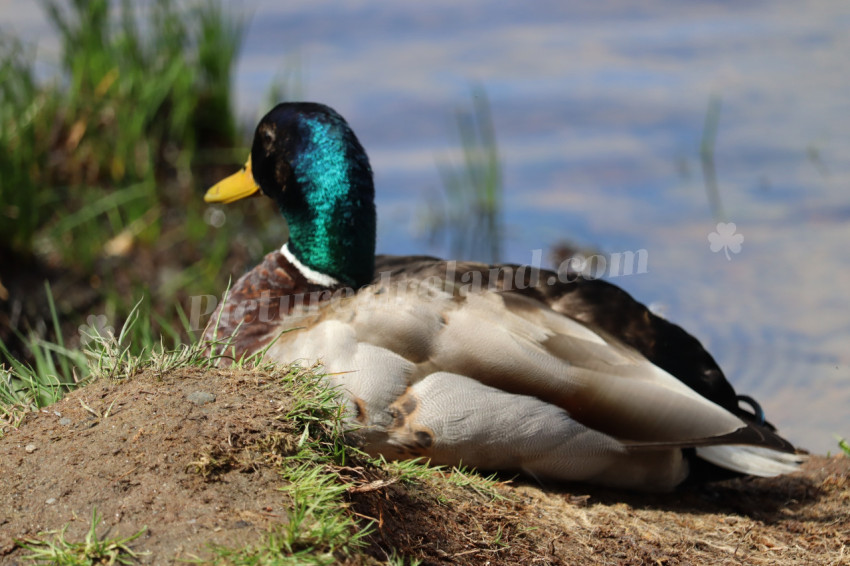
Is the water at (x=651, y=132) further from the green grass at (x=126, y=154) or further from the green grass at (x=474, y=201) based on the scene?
the green grass at (x=126, y=154)

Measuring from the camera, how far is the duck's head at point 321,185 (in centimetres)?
415

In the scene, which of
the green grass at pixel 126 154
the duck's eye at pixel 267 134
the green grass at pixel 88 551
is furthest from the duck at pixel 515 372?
the green grass at pixel 126 154

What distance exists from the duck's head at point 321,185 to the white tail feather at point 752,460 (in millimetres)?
1434

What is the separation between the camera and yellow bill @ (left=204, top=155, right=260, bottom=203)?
14.6 ft

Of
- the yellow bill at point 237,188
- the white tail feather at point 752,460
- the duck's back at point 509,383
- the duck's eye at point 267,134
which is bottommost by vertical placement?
the white tail feather at point 752,460

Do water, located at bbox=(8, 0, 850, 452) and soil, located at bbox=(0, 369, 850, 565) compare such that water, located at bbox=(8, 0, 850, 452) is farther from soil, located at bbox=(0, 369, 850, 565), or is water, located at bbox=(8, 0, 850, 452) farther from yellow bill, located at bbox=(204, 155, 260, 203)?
yellow bill, located at bbox=(204, 155, 260, 203)

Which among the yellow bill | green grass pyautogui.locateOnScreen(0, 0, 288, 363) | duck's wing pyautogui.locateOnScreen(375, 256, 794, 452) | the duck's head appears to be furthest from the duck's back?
green grass pyautogui.locateOnScreen(0, 0, 288, 363)

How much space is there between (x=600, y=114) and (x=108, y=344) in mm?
5707

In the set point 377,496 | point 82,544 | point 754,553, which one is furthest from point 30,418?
point 754,553

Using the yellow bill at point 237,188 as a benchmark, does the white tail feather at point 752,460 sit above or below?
below

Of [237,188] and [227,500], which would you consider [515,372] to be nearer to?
[227,500]

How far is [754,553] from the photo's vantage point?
319cm

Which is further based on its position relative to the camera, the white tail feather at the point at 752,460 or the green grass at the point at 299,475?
the white tail feather at the point at 752,460

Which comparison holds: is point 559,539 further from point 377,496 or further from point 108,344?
point 108,344
